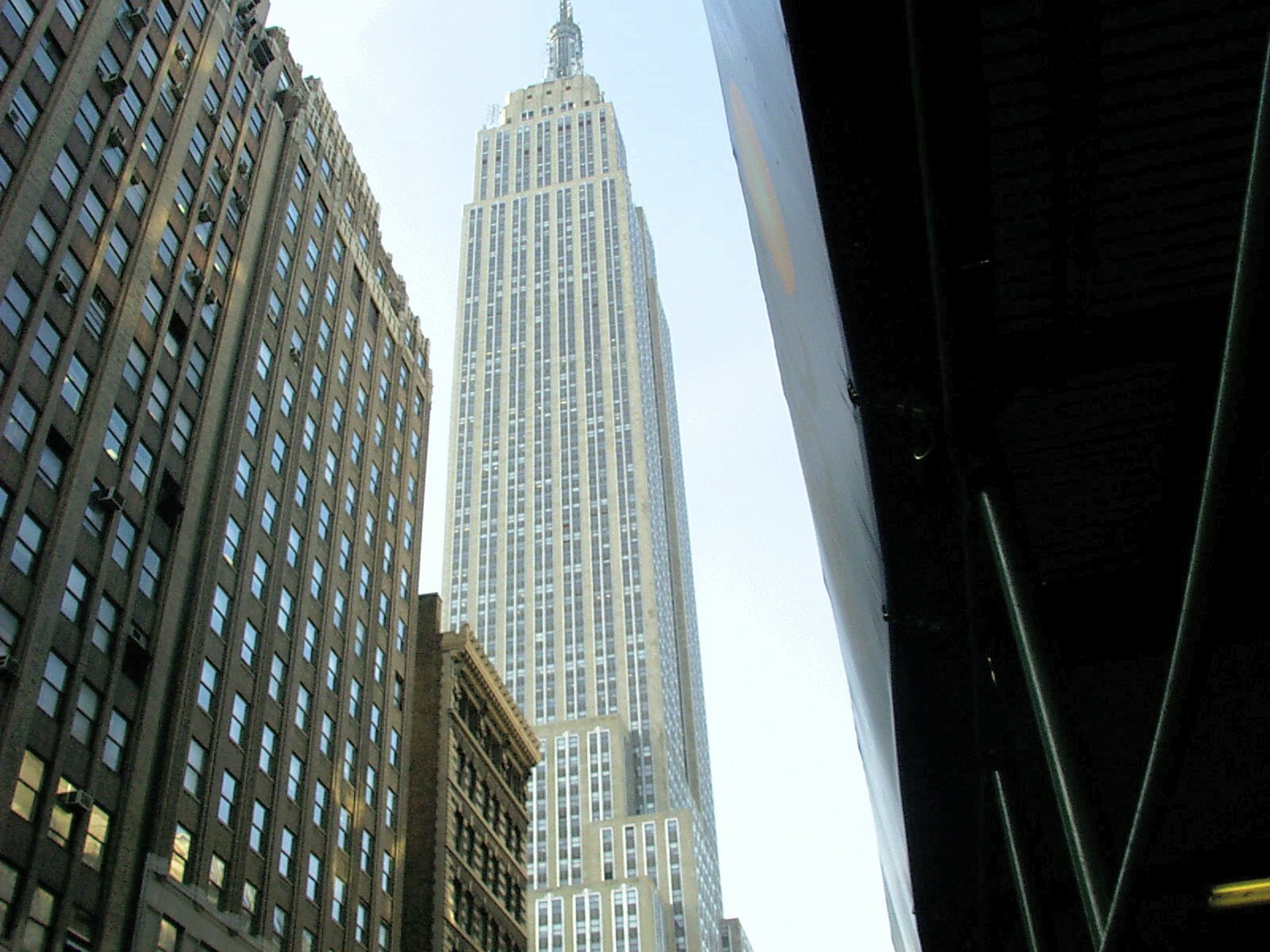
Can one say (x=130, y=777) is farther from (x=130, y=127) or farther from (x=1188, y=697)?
(x=1188, y=697)

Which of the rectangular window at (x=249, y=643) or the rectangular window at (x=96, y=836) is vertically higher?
the rectangular window at (x=249, y=643)

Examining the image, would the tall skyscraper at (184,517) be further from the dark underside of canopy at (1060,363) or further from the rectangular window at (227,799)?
the dark underside of canopy at (1060,363)

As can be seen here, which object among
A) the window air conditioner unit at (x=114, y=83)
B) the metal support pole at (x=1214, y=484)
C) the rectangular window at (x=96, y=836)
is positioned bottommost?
the metal support pole at (x=1214, y=484)

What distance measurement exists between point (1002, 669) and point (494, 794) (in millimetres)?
64772

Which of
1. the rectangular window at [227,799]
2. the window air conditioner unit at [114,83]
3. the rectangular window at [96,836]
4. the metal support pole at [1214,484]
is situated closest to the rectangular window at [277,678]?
the rectangular window at [227,799]

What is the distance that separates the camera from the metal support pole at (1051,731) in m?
4.46

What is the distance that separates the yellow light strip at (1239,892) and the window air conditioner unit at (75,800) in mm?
31336

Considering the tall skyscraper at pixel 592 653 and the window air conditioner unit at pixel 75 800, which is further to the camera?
the tall skyscraper at pixel 592 653

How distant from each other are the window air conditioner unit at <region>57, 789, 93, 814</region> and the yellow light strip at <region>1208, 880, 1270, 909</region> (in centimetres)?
3134

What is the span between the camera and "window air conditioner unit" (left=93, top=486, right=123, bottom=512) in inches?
1407

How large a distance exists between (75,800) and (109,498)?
30.1 feet

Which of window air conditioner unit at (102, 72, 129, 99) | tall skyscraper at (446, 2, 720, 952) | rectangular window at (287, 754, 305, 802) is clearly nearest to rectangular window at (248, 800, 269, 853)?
rectangular window at (287, 754, 305, 802)

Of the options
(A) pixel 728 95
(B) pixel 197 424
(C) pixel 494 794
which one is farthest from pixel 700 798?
(A) pixel 728 95

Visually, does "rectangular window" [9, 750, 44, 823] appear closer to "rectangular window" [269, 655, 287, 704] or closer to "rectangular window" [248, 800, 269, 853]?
"rectangular window" [248, 800, 269, 853]
